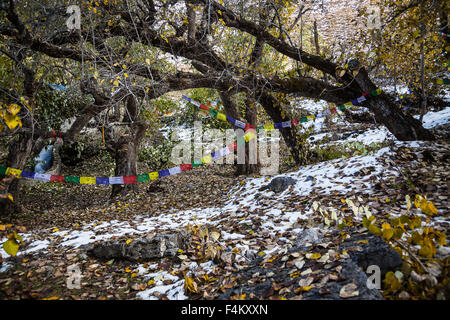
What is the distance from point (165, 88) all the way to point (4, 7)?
262 cm

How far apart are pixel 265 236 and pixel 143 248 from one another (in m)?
1.50

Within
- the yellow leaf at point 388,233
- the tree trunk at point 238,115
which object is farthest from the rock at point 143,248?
the tree trunk at point 238,115

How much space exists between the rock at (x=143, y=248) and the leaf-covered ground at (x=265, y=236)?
94mm

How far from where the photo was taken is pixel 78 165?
35.8ft

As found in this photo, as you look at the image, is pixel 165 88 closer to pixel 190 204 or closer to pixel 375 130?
pixel 190 204

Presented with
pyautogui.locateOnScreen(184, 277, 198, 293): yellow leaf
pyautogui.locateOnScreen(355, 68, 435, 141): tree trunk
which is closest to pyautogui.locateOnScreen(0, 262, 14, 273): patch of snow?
pyautogui.locateOnScreen(184, 277, 198, 293): yellow leaf

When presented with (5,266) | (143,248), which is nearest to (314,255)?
(143,248)

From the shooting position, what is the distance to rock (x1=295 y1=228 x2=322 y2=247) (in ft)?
8.80

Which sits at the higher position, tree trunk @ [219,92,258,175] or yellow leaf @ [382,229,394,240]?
tree trunk @ [219,92,258,175]

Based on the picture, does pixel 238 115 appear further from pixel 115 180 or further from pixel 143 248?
pixel 143 248

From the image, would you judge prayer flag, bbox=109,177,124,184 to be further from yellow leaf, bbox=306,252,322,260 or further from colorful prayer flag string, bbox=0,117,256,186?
yellow leaf, bbox=306,252,322,260

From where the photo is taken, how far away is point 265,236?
10.5 feet

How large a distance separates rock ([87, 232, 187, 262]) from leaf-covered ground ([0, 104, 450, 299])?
94 mm
